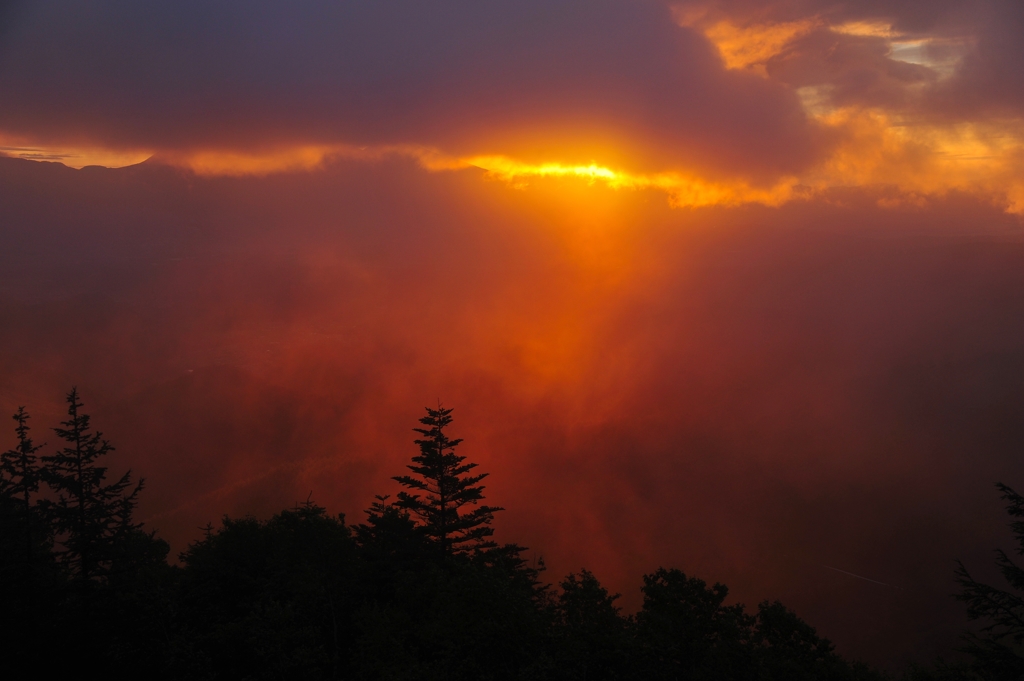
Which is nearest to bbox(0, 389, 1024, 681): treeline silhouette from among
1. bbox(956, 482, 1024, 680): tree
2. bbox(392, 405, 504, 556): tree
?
bbox(956, 482, 1024, 680): tree

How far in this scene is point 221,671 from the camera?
17.9 m

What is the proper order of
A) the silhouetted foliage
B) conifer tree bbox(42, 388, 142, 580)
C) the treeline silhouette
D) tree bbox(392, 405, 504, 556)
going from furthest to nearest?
tree bbox(392, 405, 504, 556), conifer tree bbox(42, 388, 142, 580), the silhouetted foliage, the treeline silhouette

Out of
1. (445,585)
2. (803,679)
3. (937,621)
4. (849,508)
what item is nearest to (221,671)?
(445,585)

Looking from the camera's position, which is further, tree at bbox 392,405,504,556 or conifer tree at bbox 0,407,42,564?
tree at bbox 392,405,504,556

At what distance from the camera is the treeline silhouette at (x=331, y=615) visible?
16.2m

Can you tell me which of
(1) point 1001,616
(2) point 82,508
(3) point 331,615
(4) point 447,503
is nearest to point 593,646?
(3) point 331,615

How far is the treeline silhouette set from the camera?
53.3 feet

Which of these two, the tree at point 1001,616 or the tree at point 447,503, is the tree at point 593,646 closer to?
the tree at point 1001,616

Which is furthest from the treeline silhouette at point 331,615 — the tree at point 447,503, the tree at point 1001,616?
the tree at point 447,503

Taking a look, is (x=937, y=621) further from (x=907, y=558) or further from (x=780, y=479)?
(x=780, y=479)

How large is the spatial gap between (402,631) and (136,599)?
30.5 ft

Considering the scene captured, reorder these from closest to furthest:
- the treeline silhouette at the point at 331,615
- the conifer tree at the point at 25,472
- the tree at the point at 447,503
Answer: the treeline silhouette at the point at 331,615 → the conifer tree at the point at 25,472 → the tree at the point at 447,503

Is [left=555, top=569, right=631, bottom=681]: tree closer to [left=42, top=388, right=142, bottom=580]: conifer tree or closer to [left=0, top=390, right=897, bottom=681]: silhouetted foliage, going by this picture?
[left=0, top=390, right=897, bottom=681]: silhouetted foliage

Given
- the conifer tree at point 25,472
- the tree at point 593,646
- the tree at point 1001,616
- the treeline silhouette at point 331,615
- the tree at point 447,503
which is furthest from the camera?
the tree at point 447,503
